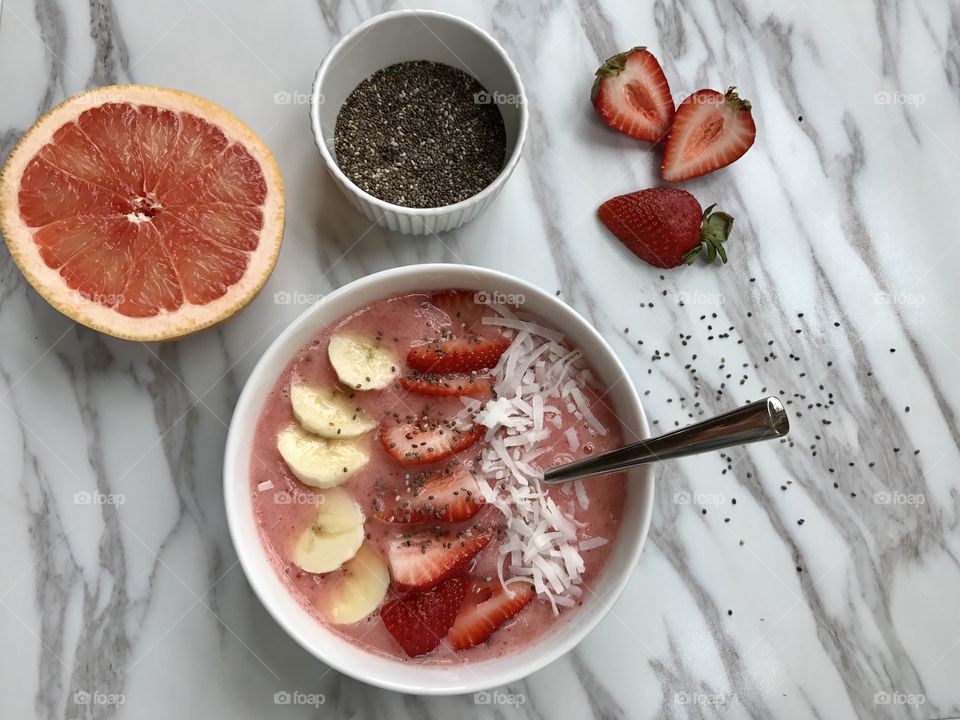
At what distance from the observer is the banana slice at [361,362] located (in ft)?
6.24

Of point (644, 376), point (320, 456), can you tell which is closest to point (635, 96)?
point (644, 376)

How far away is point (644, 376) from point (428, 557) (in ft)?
2.51

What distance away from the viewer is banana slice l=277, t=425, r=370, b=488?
1.87 meters

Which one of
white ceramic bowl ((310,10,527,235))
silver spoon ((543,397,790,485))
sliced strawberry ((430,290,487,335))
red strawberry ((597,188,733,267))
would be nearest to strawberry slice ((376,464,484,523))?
silver spoon ((543,397,790,485))

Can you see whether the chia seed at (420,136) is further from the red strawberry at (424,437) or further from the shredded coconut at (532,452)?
the red strawberry at (424,437)

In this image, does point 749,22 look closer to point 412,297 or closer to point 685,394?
point 685,394

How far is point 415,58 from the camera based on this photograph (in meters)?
2.10

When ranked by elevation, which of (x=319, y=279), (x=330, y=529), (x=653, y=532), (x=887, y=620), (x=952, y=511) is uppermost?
(x=319, y=279)

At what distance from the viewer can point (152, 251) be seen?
187cm

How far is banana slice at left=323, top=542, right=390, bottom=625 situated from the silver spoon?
0.49 meters

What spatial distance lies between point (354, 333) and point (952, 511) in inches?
67.8

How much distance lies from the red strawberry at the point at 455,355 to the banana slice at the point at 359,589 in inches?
17.6

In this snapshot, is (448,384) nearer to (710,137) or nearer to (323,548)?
(323,548)

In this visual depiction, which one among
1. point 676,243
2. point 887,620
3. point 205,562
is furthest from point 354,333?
point 887,620
